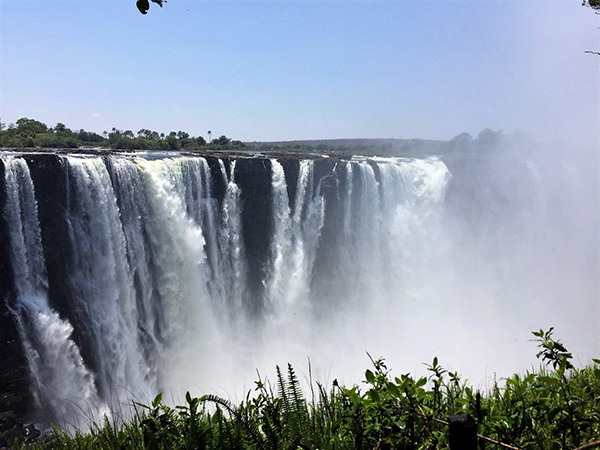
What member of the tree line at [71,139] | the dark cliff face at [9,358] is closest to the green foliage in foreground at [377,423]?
A: the dark cliff face at [9,358]

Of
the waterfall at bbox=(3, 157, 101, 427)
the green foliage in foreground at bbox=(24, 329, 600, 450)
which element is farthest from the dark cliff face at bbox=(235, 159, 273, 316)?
the green foliage in foreground at bbox=(24, 329, 600, 450)

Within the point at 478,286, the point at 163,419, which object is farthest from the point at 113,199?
the point at 478,286

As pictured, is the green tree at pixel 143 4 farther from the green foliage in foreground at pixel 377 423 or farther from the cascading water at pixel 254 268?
the cascading water at pixel 254 268

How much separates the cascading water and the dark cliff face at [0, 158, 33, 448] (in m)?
0.13

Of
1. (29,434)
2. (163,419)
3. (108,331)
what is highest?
(163,419)

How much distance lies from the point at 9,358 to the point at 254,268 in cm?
791

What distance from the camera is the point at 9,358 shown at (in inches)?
403

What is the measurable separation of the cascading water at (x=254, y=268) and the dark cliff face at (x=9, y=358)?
0.13 meters

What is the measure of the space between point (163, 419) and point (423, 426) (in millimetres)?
1097

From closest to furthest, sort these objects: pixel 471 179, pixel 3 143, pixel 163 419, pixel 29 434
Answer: pixel 163 419
pixel 29 434
pixel 3 143
pixel 471 179

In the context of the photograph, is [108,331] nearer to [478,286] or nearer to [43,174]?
[43,174]

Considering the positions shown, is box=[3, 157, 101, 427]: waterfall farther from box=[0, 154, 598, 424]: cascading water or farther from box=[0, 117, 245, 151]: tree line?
box=[0, 117, 245, 151]: tree line

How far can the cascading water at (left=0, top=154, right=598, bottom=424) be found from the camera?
36.6 ft

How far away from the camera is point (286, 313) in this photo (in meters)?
17.2
